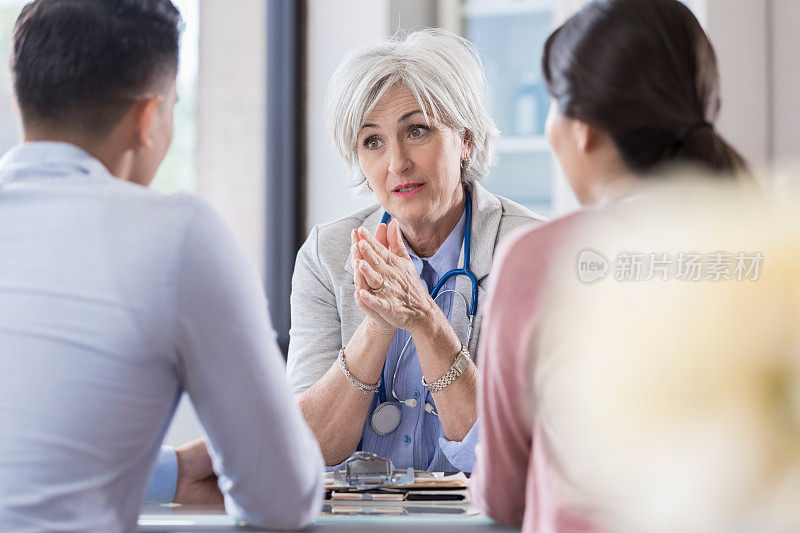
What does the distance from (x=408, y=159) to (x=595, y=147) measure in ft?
3.12

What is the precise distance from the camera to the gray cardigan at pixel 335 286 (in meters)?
1.81

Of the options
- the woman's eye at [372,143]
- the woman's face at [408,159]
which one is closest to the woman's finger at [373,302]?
the woman's face at [408,159]

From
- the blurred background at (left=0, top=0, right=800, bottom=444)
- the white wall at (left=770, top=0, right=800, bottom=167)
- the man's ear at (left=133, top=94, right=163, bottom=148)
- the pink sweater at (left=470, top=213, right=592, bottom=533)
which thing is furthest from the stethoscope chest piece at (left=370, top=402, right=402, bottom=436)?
the white wall at (left=770, top=0, right=800, bottom=167)

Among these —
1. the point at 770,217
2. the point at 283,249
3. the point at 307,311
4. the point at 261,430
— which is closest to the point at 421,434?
the point at 307,311

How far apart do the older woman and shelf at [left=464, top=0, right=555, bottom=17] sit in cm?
202

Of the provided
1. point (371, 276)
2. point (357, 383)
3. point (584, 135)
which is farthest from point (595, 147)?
point (357, 383)

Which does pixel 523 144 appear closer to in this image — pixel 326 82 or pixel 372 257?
pixel 326 82

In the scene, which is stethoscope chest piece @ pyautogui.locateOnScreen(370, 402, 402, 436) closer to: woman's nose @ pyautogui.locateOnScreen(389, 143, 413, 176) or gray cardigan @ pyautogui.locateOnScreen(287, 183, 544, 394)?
gray cardigan @ pyautogui.locateOnScreen(287, 183, 544, 394)

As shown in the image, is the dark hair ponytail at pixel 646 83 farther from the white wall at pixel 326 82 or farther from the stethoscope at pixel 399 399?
the white wall at pixel 326 82

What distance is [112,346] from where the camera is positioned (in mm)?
871

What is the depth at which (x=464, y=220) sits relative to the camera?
196 centimetres

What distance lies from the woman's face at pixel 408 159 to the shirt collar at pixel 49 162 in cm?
97
